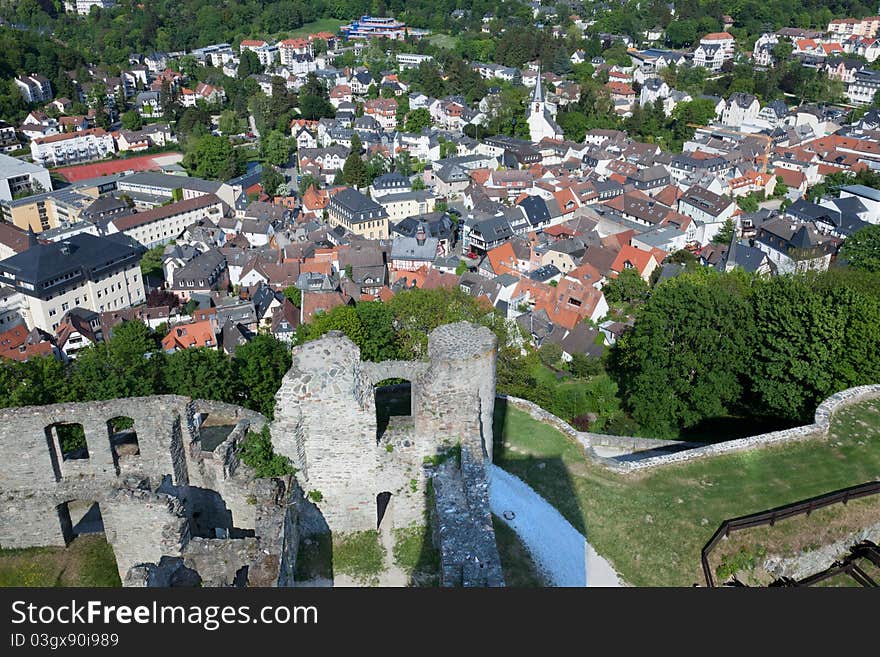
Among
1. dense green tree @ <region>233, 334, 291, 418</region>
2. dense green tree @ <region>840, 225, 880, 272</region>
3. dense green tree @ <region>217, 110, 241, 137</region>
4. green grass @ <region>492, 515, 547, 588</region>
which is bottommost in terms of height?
dense green tree @ <region>217, 110, 241, 137</region>

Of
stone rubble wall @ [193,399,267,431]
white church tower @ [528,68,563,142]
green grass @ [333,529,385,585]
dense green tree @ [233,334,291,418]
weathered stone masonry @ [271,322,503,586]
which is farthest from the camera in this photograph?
white church tower @ [528,68,563,142]

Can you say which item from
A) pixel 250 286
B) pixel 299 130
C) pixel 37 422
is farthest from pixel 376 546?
pixel 299 130

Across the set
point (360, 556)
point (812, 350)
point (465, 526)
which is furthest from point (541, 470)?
point (812, 350)

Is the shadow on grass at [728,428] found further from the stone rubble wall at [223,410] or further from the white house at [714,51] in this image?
the white house at [714,51]

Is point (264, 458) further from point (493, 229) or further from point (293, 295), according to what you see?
point (493, 229)

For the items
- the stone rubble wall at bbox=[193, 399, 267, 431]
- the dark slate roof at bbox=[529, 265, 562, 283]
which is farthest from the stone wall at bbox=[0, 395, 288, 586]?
the dark slate roof at bbox=[529, 265, 562, 283]

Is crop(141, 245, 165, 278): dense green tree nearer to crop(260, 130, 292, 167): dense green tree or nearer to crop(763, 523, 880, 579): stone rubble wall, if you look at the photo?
crop(260, 130, 292, 167): dense green tree
